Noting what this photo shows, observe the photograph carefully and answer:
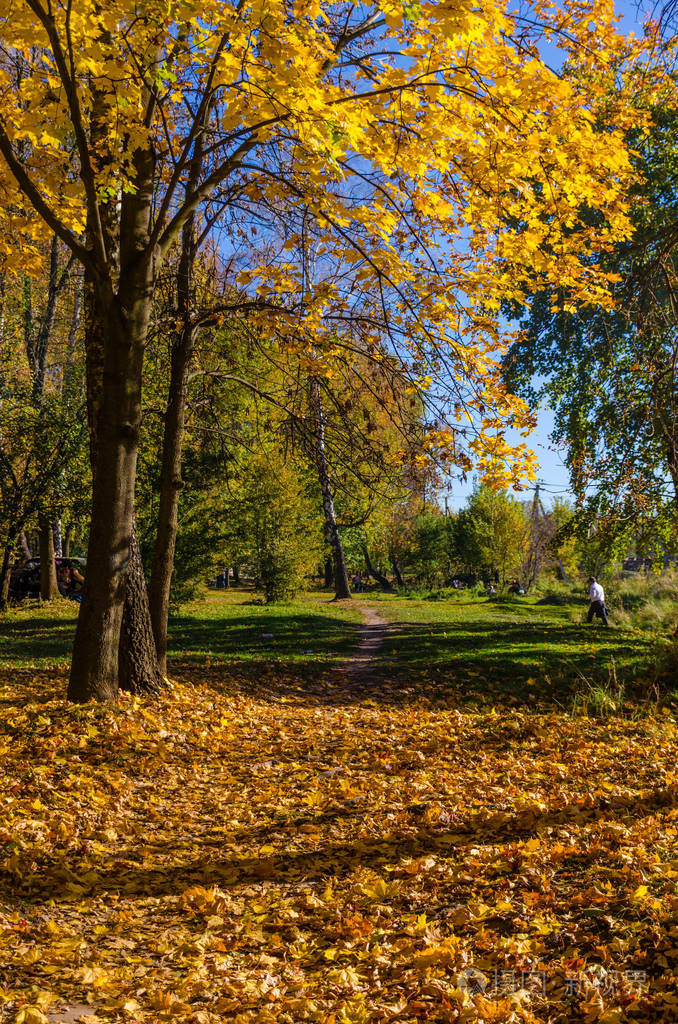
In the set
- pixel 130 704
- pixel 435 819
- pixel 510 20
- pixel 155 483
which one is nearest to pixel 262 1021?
pixel 435 819

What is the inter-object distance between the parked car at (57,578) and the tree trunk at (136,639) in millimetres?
12792

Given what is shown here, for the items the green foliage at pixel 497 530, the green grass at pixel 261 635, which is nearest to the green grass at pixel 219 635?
the green grass at pixel 261 635

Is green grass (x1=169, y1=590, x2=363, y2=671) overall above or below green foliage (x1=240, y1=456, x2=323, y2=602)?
below

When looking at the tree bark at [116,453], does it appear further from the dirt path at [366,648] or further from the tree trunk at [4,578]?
the tree trunk at [4,578]

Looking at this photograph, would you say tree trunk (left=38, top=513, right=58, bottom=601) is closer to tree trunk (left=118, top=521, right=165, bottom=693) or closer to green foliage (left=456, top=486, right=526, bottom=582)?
tree trunk (left=118, top=521, right=165, bottom=693)

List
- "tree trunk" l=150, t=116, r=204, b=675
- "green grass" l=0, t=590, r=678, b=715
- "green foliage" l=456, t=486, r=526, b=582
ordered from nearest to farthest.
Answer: "tree trunk" l=150, t=116, r=204, b=675 → "green grass" l=0, t=590, r=678, b=715 → "green foliage" l=456, t=486, r=526, b=582

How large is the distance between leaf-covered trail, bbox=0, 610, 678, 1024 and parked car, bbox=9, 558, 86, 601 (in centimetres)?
1392

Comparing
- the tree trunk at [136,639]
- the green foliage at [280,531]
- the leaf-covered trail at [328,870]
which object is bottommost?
the leaf-covered trail at [328,870]

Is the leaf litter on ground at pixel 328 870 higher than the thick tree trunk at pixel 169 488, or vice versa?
the thick tree trunk at pixel 169 488

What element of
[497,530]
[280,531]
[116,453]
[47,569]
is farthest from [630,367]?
[497,530]

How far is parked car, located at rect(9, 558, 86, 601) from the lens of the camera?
760 inches

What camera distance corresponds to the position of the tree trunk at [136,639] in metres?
7.09

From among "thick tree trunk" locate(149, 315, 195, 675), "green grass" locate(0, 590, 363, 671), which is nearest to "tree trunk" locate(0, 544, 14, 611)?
"green grass" locate(0, 590, 363, 671)

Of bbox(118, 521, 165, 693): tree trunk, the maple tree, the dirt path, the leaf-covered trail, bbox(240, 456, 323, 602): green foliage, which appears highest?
the maple tree
